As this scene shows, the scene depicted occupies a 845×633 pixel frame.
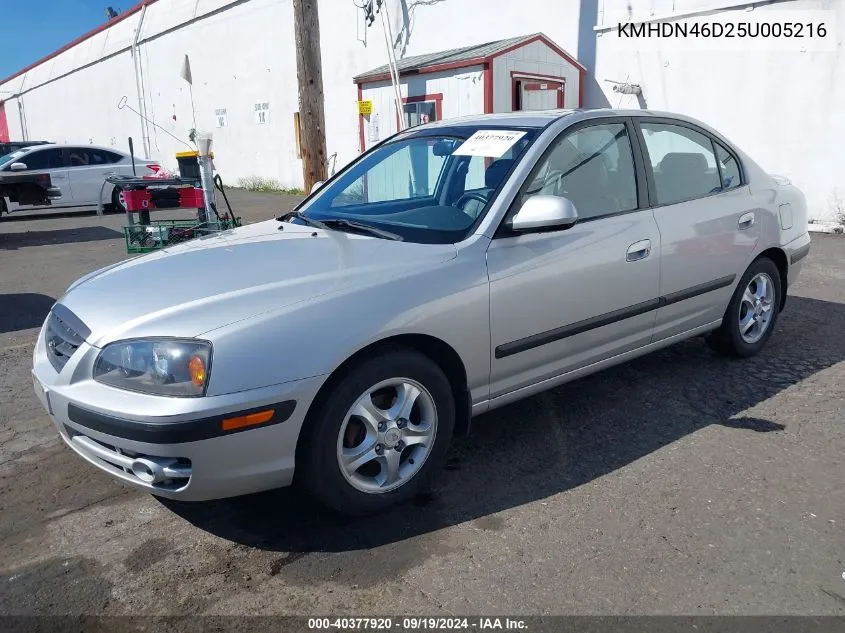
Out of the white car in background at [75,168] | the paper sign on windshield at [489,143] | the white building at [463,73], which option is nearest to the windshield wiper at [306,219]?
the paper sign on windshield at [489,143]

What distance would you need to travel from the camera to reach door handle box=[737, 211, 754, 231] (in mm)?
4254

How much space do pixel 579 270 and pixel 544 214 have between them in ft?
1.39

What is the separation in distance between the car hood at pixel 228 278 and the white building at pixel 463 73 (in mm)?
7288

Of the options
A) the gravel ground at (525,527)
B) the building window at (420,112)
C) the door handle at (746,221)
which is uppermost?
the building window at (420,112)

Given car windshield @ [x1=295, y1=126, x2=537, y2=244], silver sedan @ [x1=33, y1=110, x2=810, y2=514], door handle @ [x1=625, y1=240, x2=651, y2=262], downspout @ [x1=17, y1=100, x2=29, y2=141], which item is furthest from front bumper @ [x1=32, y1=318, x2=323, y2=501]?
downspout @ [x1=17, y1=100, x2=29, y2=141]

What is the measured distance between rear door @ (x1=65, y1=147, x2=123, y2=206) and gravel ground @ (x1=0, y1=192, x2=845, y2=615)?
435 inches

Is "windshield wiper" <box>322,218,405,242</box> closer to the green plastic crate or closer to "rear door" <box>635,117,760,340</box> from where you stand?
"rear door" <box>635,117,760,340</box>

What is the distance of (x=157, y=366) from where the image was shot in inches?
96.5

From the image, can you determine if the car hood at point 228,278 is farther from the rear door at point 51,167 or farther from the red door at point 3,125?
the red door at point 3,125

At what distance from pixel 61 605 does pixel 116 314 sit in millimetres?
1019

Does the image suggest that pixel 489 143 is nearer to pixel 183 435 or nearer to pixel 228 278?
pixel 228 278

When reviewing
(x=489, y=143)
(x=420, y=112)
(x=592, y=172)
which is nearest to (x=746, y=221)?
(x=592, y=172)

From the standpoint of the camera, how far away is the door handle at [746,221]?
4.25 m

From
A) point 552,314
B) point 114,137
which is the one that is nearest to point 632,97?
point 552,314
